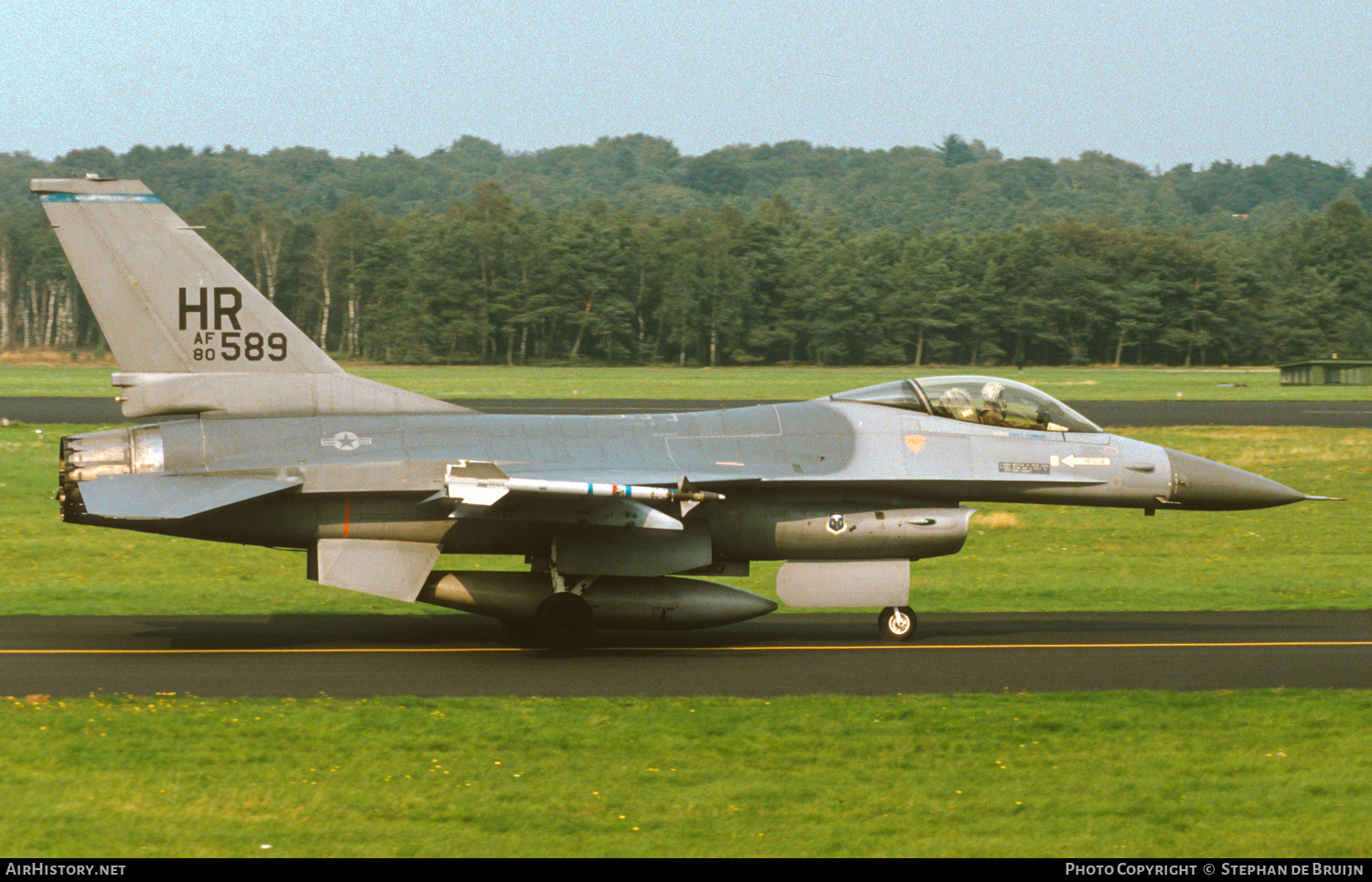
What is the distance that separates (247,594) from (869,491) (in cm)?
924

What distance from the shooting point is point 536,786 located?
371 inches

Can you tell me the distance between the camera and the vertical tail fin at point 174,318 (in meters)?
15.3

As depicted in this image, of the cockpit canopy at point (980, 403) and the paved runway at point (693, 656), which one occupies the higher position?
the cockpit canopy at point (980, 403)

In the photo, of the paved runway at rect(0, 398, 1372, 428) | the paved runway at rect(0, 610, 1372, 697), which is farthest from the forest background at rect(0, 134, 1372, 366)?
the paved runway at rect(0, 610, 1372, 697)

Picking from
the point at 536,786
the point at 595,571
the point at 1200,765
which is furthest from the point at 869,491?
the point at 536,786

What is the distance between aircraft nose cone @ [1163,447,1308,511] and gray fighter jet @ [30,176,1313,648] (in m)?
0.03

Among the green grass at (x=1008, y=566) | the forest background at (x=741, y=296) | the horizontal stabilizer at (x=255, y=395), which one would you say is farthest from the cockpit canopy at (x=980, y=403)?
the forest background at (x=741, y=296)

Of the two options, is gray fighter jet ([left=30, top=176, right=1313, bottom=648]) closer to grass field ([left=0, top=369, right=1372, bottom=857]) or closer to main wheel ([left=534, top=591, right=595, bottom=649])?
main wheel ([left=534, top=591, right=595, bottom=649])

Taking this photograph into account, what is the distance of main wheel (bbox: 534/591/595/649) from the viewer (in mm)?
15547

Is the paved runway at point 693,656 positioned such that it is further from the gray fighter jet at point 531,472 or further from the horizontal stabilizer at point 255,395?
the horizontal stabilizer at point 255,395

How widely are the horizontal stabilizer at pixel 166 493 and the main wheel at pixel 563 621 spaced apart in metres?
Result: 3.14

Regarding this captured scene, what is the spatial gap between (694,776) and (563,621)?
235 inches

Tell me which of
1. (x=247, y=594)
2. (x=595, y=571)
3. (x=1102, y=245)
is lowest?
(x=247, y=594)
